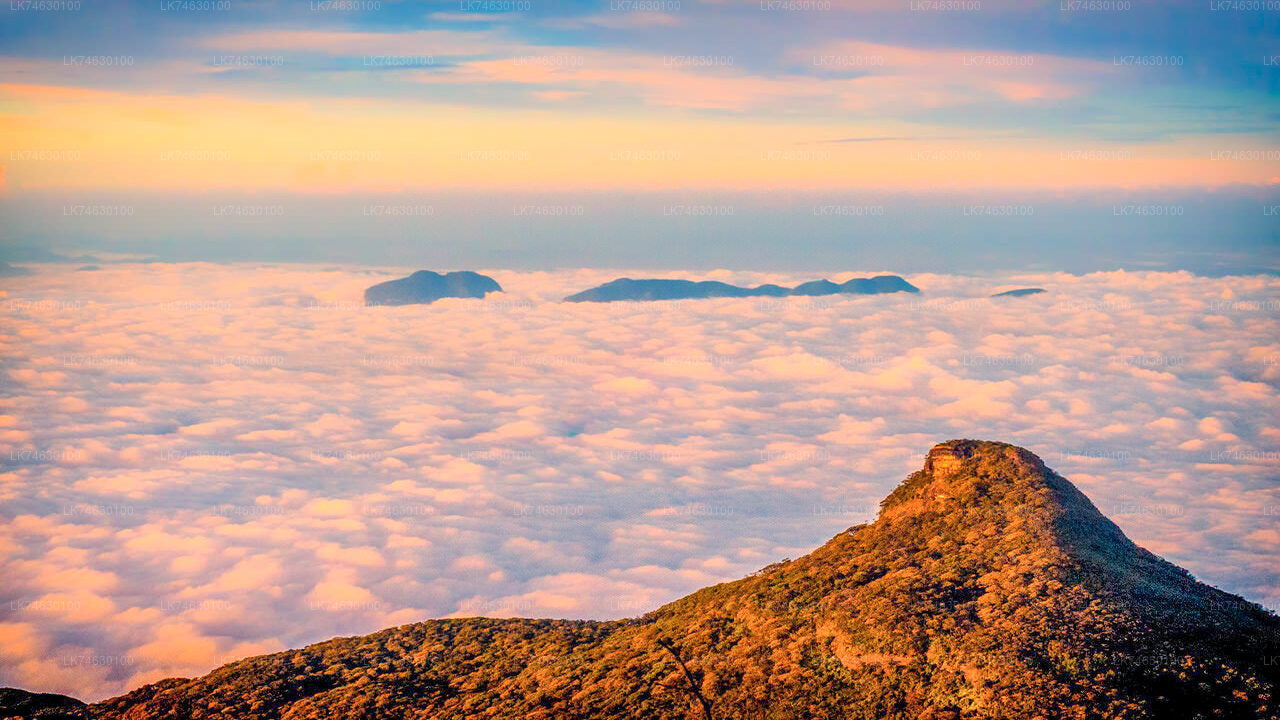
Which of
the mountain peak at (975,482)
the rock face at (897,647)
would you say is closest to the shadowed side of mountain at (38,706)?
the rock face at (897,647)

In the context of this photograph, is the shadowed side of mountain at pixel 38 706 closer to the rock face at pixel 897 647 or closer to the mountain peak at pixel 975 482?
the rock face at pixel 897 647

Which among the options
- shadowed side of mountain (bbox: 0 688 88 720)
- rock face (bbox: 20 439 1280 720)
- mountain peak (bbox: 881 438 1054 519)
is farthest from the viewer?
shadowed side of mountain (bbox: 0 688 88 720)

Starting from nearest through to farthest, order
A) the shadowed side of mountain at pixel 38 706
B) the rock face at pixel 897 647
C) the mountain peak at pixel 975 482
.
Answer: the rock face at pixel 897 647 → the mountain peak at pixel 975 482 → the shadowed side of mountain at pixel 38 706

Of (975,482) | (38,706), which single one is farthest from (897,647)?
(38,706)

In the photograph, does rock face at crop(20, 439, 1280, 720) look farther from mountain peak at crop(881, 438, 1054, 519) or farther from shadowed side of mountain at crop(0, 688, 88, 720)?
shadowed side of mountain at crop(0, 688, 88, 720)

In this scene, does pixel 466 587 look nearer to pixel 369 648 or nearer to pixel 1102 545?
pixel 369 648

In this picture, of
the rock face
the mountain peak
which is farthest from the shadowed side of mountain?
the mountain peak

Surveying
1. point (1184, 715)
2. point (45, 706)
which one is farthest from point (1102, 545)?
point (45, 706)

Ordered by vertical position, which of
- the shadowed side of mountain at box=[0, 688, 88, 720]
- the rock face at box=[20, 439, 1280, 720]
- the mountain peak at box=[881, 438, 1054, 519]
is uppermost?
the mountain peak at box=[881, 438, 1054, 519]

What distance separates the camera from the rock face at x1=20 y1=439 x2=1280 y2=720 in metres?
26.8

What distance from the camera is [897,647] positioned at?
Answer: 97.5 feet

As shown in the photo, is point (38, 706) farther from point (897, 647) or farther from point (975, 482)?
point (975, 482)

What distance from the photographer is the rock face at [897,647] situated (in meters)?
26.8

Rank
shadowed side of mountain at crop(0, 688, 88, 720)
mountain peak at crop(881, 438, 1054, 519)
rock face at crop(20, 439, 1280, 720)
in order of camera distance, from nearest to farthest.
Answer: rock face at crop(20, 439, 1280, 720) < mountain peak at crop(881, 438, 1054, 519) < shadowed side of mountain at crop(0, 688, 88, 720)
